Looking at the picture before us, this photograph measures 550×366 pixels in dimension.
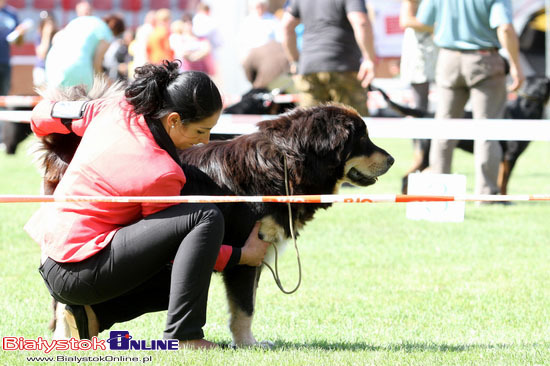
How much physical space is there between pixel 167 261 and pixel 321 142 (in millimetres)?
1024

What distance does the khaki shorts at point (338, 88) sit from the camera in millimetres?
7594

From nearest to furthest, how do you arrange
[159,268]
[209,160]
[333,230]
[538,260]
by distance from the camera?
[159,268], [209,160], [538,260], [333,230]

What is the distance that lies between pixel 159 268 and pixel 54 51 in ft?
17.6

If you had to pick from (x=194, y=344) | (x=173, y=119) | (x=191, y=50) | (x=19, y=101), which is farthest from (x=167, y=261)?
(x=191, y=50)

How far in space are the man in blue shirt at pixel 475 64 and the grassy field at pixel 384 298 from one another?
1.86ft

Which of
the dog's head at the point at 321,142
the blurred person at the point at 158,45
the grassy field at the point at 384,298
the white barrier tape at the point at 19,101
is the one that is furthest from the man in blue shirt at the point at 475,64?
the blurred person at the point at 158,45

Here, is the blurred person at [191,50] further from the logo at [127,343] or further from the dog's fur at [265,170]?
Answer: the logo at [127,343]

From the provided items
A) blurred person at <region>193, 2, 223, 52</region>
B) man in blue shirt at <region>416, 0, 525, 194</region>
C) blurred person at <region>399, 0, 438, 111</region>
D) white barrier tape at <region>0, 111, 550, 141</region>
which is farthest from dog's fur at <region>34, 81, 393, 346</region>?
blurred person at <region>193, 2, 223, 52</region>

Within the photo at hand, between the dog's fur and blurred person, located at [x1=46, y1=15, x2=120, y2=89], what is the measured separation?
13.9 ft

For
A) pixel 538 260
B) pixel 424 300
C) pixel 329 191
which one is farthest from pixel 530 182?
pixel 329 191

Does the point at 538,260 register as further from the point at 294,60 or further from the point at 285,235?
the point at 294,60

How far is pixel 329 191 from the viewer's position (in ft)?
13.1

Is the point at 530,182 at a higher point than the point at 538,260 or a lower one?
lower

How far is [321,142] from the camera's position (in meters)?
3.86
